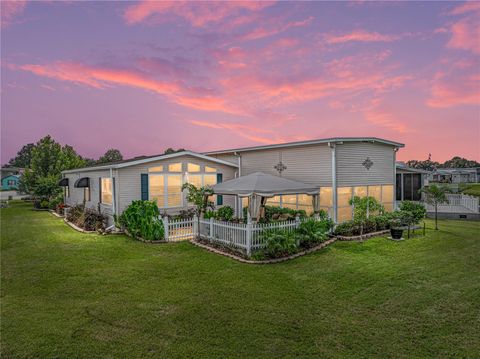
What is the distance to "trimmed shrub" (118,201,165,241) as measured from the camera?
1155cm

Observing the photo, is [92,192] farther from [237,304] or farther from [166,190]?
[237,304]

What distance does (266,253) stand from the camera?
356 inches

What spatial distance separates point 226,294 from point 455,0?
1442 centimetres

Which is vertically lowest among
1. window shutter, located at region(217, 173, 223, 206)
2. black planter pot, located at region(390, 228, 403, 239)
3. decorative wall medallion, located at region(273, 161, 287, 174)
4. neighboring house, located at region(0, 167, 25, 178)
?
black planter pot, located at region(390, 228, 403, 239)

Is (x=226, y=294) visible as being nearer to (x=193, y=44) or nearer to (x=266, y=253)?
(x=266, y=253)

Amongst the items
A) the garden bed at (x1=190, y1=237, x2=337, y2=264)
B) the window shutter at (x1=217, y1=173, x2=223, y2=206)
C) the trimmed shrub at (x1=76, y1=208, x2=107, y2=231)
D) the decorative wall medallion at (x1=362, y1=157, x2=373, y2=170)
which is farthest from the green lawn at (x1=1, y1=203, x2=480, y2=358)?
the window shutter at (x1=217, y1=173, x2=223, y2=206)

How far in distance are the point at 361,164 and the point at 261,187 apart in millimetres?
5812

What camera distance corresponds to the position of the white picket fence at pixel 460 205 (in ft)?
58.3

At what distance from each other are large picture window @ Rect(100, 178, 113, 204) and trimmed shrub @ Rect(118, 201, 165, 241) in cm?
231

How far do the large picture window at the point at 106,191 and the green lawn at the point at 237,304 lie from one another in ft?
17.1

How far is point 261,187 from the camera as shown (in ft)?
34.8

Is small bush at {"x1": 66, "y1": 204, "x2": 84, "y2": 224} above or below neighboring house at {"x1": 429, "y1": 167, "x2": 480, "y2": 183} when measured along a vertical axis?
below

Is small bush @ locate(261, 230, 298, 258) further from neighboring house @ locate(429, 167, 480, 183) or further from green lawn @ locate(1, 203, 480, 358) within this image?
neighboring house @ locate(429, 167, 480, 183)

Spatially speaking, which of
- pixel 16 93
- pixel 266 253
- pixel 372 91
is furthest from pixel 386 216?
pixel 16 93
